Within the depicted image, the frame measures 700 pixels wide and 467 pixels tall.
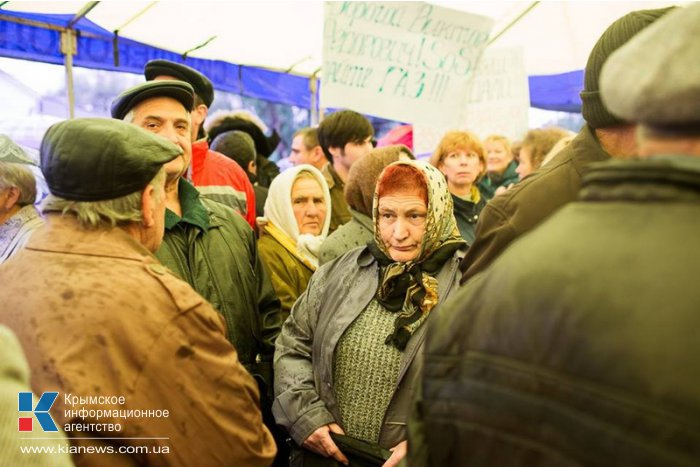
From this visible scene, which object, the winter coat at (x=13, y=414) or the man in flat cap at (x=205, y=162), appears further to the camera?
the man in flat cap at (x=205, y=162)

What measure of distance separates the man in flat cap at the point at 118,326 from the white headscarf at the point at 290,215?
1650 mm

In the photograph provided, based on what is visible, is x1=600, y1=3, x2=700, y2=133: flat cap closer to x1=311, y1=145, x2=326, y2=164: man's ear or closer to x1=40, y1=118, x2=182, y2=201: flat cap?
x1=40, y1=118, x2=182, y2=201: flat cap

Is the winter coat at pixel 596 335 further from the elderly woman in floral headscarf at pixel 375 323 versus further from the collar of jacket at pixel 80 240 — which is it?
the elderly woman in floral headscarf at pixel 375 323

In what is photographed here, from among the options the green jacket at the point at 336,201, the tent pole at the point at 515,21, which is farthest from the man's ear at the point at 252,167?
the tent pole at the point at 515,21

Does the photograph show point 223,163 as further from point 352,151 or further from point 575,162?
point 575,162

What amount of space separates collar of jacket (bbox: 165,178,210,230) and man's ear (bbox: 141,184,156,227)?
669mm

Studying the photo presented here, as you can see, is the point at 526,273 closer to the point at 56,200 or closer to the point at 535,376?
the point at 535,376

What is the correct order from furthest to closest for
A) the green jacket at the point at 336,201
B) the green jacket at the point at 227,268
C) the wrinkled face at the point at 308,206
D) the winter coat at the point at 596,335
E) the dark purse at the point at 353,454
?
the green jacket at the point at 336,201 → the wrinkled face at the point at 308,206 → the green jacket at the point at 227,268 → the dark purse at the point at 353,454 → the winter coat at the point at 596,335

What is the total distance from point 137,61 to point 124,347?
5146 millimetres

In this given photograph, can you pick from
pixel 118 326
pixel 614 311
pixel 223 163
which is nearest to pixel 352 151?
pixel 223 163

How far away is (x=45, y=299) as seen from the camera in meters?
1.79

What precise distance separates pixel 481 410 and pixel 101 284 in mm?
1071

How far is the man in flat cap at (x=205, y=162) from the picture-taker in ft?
12.2

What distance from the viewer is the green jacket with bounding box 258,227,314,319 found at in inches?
136
